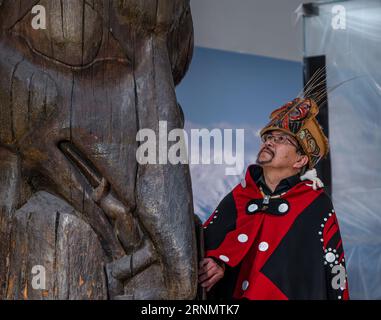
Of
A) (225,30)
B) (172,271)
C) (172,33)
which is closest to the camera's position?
(172,271)

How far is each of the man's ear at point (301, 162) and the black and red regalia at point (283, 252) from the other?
0.12 m

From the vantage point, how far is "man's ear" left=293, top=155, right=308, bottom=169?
7.34 feet

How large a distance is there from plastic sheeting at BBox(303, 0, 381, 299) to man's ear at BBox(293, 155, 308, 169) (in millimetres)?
1479

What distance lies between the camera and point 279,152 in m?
2.22

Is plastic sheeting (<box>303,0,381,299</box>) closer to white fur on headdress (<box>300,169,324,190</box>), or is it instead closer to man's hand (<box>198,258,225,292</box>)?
white fur on headdress (<box>300,169,324,190</box>)

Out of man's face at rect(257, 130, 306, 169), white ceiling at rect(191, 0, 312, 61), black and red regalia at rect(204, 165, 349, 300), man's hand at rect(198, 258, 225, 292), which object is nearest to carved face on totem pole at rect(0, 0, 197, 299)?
man's hand at rect(198, 258, 225, 292)

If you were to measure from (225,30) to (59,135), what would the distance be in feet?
6.75

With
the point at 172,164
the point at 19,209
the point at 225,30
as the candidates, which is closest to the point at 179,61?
the point at 172,164

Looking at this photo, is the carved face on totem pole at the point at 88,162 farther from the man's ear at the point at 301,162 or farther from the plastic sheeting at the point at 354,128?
the plastic sheeting at the point at 354,128

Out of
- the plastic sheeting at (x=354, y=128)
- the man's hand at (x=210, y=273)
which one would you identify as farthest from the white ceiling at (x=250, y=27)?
the man's hand at (x=210, y=273)

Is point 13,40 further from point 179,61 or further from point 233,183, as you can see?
point 233,183

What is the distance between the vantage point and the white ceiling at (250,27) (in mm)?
3543

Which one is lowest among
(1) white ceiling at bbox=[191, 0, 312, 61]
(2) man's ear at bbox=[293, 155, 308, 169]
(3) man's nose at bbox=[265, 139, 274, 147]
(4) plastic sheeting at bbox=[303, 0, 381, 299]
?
(2) man's ear at bbox=[293, 155, 308, 169]

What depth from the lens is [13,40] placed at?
166 centimetres
